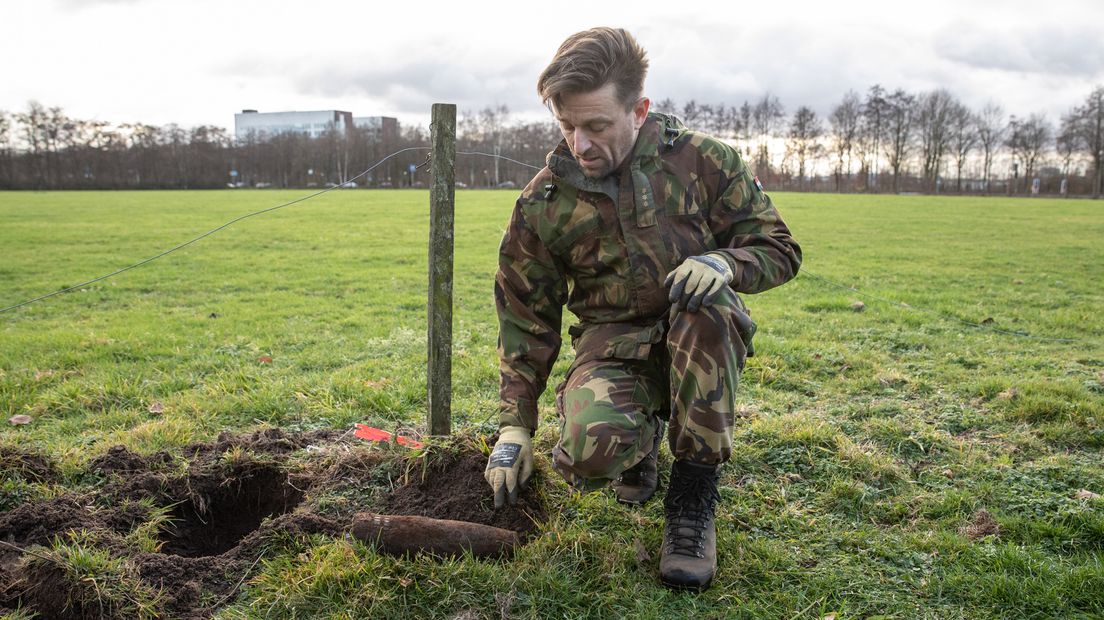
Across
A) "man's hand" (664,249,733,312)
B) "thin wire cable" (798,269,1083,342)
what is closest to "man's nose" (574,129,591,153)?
"man's hand" (664,249,733,312)

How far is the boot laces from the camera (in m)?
2.78

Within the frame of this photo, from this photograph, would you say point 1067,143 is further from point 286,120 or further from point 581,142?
point 286,120

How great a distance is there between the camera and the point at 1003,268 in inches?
493

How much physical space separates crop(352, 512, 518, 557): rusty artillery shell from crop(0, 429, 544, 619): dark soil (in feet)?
0.69

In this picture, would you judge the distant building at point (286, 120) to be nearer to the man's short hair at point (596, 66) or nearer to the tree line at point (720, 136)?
the tree line at point (720, 136)

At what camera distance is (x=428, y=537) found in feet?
9.26

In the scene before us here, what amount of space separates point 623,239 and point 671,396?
69 cm

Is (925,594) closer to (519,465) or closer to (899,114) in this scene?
(519,465)

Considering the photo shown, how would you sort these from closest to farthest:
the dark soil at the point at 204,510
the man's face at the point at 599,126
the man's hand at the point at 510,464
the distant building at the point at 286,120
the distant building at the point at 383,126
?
the dark soil at the point at 204,510 → the man's face at the point at 599,126 → the man's hand at the point at 510,464 → the distant building at the point at 383,126 → the distant building at the point at 286,120

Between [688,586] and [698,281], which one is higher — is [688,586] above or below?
below

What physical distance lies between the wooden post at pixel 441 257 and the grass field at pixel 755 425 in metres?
0.26

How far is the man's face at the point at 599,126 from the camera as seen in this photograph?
286 centimetres

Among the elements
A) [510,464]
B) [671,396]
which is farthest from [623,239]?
[510,464]

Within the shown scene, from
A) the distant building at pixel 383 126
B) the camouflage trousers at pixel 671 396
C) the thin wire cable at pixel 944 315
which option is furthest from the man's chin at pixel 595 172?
the distant building at pixel 383 126
